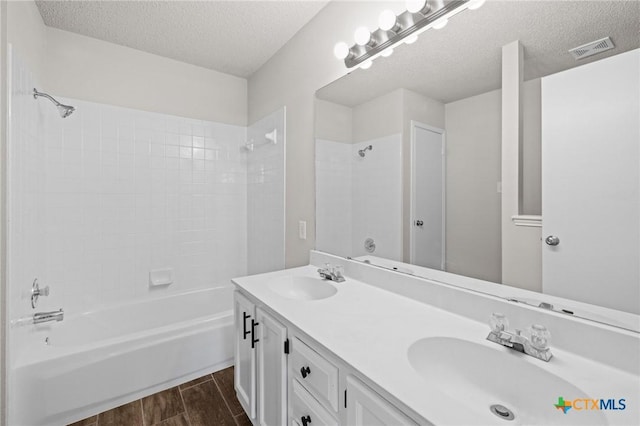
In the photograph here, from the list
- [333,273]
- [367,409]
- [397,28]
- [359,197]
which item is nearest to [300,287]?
[333,273]

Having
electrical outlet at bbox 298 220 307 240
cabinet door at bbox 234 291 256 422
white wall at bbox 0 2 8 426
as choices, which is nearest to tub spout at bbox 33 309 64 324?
white wall at bbox 0 2 8 426

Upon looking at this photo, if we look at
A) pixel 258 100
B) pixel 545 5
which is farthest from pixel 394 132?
pixel 258 100

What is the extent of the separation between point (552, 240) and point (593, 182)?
19cm

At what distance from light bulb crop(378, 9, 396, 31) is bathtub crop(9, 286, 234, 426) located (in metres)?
2.05

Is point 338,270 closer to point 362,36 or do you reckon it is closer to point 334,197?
point 334,197

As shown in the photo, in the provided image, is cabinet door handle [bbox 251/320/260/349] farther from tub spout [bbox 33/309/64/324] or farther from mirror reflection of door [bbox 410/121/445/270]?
tub spout [bbox 33/309/64/324]

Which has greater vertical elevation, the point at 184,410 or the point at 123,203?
the point at 123,203

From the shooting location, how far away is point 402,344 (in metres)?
0.83

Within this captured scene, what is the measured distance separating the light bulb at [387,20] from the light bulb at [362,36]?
0.10m

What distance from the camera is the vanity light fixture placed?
1150 mm

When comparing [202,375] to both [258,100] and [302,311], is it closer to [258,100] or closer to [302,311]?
[302,311]

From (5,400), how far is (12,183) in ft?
3.28

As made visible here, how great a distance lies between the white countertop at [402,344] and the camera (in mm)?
597

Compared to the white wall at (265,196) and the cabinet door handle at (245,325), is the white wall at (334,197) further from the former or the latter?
the cabinet door handle at (245,325)
